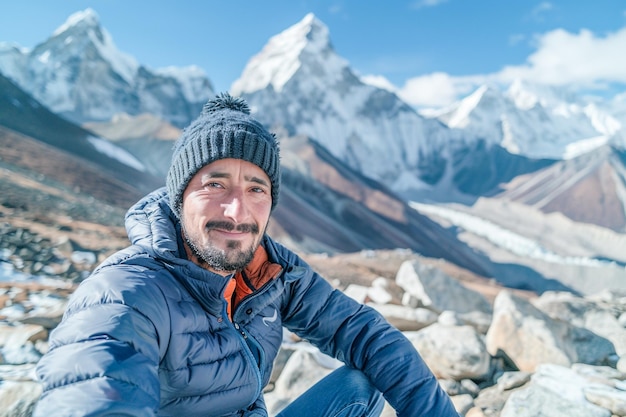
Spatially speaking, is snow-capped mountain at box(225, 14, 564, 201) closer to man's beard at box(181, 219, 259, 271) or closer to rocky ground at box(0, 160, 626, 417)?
rocky ground at box(0, 160, 626, 417)

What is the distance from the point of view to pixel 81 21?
78.2 m

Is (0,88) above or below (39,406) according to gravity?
above

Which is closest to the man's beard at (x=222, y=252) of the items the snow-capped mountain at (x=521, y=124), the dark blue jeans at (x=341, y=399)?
the dark blue jeans at (x=341, y=399)

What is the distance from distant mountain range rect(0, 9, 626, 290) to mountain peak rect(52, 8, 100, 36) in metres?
0.26

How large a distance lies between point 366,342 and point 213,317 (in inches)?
29.1

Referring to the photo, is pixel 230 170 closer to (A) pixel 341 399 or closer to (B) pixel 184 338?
(B) pixel 184 338

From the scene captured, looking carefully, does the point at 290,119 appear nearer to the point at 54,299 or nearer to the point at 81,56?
the point at 81,56

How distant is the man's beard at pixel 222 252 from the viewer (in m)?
1.64

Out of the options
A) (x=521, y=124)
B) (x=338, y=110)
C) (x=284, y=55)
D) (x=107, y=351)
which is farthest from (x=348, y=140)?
(x=107, y=351)

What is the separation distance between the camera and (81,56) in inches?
2908

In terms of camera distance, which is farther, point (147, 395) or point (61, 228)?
point (61, 228)

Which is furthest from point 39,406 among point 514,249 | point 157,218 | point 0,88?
point 514,249

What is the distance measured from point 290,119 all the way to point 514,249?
42.1 meters

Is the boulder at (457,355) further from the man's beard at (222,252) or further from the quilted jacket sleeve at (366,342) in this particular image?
the man's beard at (222,252)
